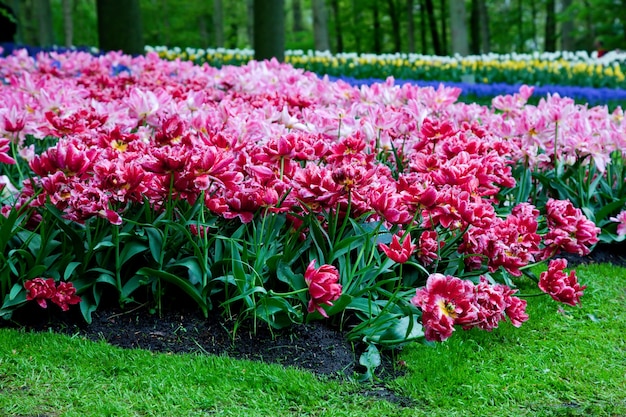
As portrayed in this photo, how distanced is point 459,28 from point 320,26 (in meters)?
3.83

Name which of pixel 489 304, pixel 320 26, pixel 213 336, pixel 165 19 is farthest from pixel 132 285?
pixel 165 19

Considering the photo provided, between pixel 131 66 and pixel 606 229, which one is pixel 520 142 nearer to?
pixel 606 229

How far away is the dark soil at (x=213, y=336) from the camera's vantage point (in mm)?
2877

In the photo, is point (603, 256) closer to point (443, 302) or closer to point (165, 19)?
point (443, 302)

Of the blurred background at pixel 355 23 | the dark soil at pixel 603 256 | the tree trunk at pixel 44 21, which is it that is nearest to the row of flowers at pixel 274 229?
the dark soil at pixel 603 256

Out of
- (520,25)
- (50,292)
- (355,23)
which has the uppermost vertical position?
(355,23)

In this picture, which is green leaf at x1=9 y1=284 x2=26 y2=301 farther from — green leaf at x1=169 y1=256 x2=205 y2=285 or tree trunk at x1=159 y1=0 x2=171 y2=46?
tree trunk at x1=159 y1=0 x2=171 y2=46

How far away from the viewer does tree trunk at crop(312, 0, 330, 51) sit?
19.5m

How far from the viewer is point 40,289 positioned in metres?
2.99

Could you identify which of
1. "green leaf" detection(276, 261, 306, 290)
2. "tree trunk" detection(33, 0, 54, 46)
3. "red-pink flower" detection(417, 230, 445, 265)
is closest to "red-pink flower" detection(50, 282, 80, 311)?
"green leaf" detection(276, 261, 306, 290)

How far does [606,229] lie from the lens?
14.8ft

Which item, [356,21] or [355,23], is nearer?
[355,23]

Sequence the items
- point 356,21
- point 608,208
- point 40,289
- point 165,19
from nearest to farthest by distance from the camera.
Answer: point 40,289, point 608,208, point 165,19, point 356,21

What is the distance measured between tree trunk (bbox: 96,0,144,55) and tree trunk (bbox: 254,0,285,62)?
1.79 metres
